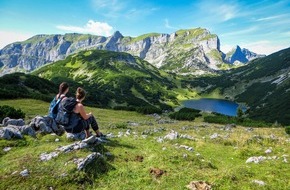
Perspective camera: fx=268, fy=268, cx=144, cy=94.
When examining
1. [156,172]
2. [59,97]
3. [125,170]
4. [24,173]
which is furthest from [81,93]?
[156,172]

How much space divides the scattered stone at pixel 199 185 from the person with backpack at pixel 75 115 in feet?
27.8

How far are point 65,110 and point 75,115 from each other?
2.46ft

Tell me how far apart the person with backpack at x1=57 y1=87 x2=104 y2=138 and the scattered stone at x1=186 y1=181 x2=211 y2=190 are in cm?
849

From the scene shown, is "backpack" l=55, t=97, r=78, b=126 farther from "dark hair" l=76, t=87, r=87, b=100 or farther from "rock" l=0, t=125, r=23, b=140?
"rock" l=0, t=125, r=23, b=140

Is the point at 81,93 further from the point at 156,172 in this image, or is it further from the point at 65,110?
the point at 156,172

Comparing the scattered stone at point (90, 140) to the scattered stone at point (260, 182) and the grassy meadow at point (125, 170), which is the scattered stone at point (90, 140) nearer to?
the grassy meadow at point (125, 170)

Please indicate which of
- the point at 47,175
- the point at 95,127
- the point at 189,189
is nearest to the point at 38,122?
the point at 95,127

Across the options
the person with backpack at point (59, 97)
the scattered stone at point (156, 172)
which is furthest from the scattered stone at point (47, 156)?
the scattered stone at point (156, 172)

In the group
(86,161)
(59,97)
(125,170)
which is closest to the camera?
(86,161)

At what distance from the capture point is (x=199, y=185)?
12.4 m

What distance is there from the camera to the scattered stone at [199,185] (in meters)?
12.2

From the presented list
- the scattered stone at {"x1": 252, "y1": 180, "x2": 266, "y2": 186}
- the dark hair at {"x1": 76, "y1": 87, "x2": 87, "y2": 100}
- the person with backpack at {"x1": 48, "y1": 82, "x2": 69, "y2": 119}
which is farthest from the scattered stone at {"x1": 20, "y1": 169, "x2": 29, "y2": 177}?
the scattered stone at {"x1": 252, "y1": 180, "x2": 266, "y2": 186}

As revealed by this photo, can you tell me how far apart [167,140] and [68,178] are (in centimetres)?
1358

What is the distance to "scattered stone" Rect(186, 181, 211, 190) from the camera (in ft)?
40.0
